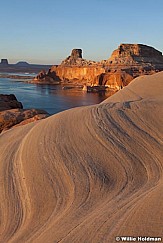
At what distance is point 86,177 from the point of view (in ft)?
16.1

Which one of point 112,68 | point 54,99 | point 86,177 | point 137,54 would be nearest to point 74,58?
point 137,54

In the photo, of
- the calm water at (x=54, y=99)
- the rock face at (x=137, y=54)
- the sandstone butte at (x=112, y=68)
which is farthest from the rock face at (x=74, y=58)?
the calm water at (x=54, y=99)

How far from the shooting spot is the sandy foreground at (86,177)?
3.64 metres

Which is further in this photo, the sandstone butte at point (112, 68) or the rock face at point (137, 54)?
the rock face at point (137, 54)

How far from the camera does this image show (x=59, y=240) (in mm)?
3480

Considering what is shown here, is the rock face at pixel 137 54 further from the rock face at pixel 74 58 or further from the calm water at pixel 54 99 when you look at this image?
the calm water at pixel 54 99

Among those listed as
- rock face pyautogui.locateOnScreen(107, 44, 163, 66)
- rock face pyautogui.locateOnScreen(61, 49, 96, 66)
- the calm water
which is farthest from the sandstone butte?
the calm water

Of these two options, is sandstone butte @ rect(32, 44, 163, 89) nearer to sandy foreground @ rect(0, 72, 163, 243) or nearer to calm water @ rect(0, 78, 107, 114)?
calm water @ rect(0, 78, 107, 114)

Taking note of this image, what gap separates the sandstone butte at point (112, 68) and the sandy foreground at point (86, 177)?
47082 millimetres

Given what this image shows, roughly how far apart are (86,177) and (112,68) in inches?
2245

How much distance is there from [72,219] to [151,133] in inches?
106

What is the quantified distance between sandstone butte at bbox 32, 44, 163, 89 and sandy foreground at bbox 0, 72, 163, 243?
4708 cm

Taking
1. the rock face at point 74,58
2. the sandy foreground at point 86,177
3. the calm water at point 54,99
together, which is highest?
the sandy foreground at point 86,177

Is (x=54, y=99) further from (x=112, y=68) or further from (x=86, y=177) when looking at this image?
(x=86, y=177)
